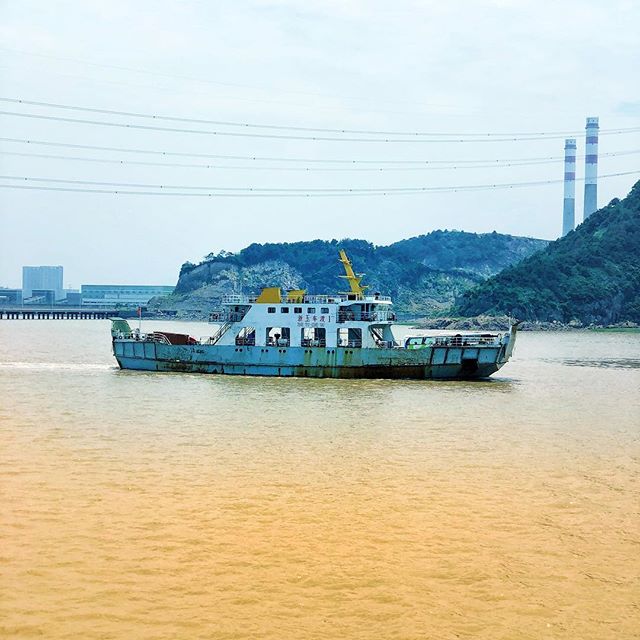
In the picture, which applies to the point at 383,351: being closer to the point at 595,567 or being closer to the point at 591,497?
the point at 591,497

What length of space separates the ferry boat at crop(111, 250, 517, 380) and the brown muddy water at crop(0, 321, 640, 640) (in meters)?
15.3

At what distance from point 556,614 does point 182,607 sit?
20.8ft

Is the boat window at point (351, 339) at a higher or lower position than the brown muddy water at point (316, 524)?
higher

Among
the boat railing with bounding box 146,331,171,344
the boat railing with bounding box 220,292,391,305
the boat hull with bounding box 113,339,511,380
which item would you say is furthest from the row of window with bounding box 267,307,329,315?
the boat railing with bounding box 146,331,171,344

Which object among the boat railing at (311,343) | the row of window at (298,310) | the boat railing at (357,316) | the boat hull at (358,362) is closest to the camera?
the boat hull at (358,362)

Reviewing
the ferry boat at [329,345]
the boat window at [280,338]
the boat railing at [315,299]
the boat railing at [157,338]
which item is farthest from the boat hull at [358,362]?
the boat railing at [157,338]

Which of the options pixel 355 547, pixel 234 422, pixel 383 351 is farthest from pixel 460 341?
pixel 355 547

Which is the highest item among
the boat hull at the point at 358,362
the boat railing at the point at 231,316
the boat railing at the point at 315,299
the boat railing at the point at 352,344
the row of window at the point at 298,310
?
the boat railing at the point at 315,299

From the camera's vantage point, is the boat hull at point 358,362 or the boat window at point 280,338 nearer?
the boat hull at point 358,362

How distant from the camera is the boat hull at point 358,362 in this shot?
181 ft

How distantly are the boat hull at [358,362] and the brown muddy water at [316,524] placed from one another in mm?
15134

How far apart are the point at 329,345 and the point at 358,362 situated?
226 centimetres

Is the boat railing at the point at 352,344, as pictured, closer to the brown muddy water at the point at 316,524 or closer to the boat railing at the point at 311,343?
the boat railing at the point at 311,343

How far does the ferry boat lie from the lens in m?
55.2
